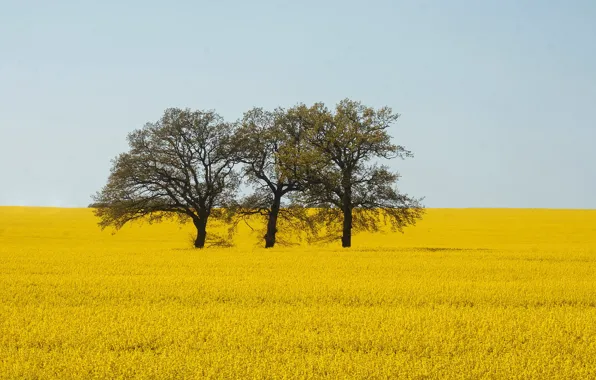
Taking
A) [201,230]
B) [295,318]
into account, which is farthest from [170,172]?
[295,318]

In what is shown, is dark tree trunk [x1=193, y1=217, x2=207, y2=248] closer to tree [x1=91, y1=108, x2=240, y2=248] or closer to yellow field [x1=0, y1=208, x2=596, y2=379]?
tree [x1=91, y1=108, x2=240, y2=248]

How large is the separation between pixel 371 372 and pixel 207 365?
2.46m

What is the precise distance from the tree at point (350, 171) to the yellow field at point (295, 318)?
8956 mm

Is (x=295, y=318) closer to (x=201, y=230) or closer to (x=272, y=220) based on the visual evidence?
(x=272, y=220)

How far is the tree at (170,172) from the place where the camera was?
41062 millimetres

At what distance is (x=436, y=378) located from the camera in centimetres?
962

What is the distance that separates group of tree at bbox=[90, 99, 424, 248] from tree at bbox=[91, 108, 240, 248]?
→ 0.06 metres

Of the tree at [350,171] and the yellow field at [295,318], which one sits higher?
the tree at [350,171]

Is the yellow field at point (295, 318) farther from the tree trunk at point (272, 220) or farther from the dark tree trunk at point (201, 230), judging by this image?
the dark tree trunk at point (201, 230)

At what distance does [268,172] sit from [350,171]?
5.12 meters

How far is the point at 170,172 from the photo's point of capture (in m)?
41.6

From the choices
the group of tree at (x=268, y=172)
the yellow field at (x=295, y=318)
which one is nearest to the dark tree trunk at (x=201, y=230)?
the group of tree at (x=268, y=172)

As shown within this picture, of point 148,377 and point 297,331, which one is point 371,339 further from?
point 148,377

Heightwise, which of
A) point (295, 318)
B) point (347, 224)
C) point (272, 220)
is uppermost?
point (272, 220)
